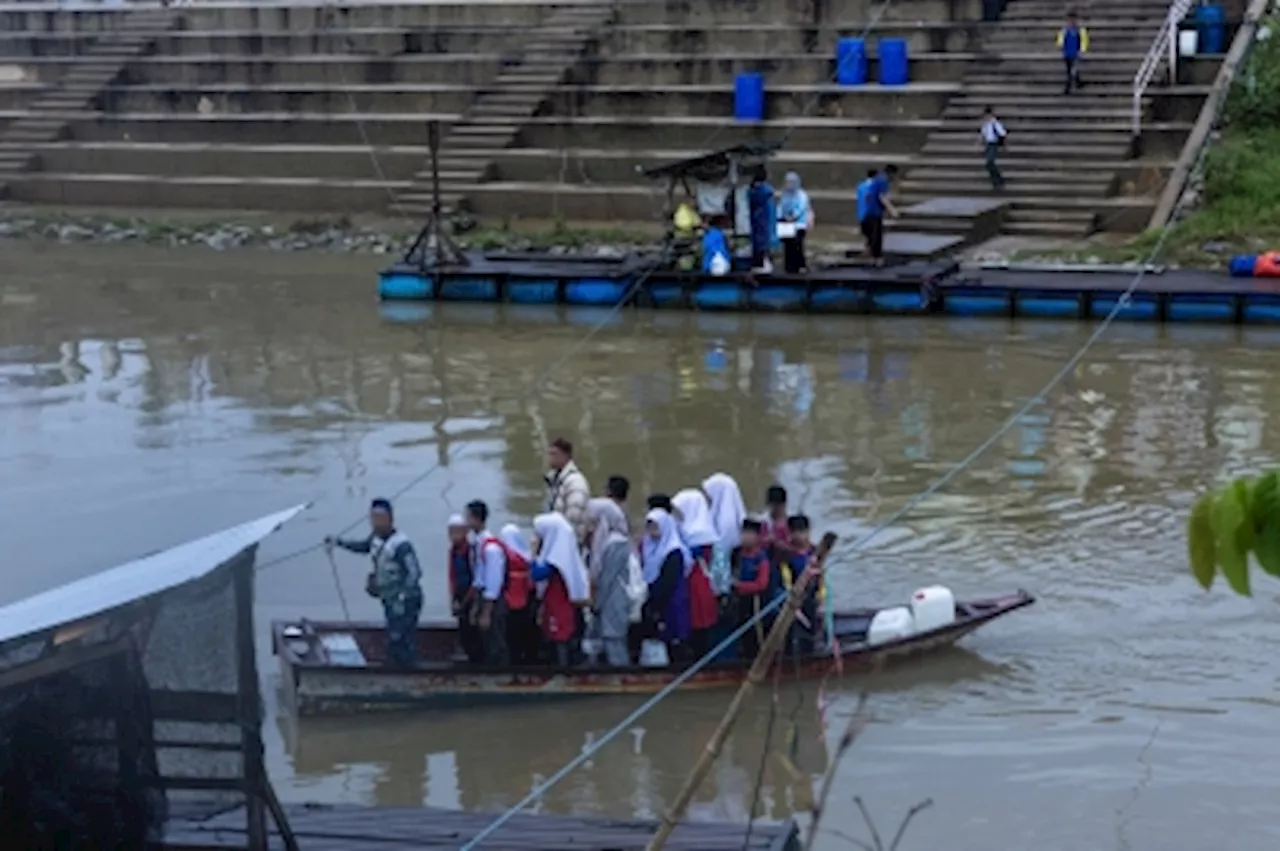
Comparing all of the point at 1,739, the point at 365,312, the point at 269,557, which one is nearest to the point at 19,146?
the point at 365,312

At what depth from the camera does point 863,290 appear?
78.6 feet

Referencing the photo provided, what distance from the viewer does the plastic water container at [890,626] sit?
471 inches

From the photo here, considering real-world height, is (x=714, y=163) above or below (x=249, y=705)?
above

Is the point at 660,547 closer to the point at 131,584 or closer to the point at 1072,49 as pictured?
the point at 131,584

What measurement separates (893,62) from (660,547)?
2053 centimetres

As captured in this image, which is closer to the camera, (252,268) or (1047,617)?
(1047,617)

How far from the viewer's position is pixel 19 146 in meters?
36.2

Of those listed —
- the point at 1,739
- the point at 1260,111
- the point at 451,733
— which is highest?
the point at 1260,111

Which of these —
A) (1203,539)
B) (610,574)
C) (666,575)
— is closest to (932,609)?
(666,575)

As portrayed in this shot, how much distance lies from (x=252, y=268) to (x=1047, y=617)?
19.2m

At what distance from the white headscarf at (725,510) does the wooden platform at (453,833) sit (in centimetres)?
345

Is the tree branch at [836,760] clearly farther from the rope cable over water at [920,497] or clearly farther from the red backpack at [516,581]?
the red backpack at [516,581]

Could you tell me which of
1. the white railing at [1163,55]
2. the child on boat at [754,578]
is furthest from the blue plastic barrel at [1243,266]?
the child on boat at [754,578]

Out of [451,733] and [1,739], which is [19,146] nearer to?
[451,733]
